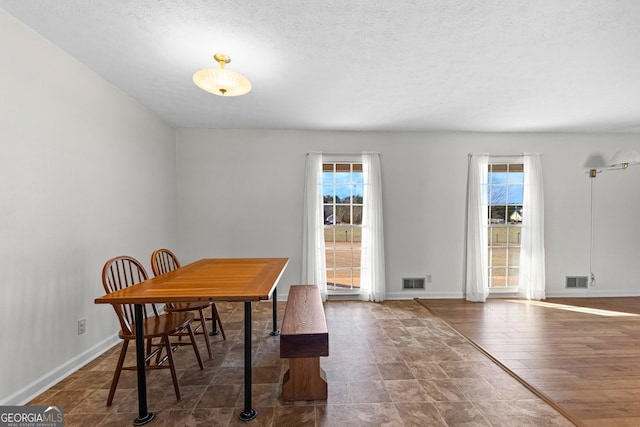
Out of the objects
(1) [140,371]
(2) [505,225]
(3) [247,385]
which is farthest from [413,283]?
(1) [140,371]

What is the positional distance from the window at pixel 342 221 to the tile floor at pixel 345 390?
4.57 feet

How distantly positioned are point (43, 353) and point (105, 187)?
56.4 inches

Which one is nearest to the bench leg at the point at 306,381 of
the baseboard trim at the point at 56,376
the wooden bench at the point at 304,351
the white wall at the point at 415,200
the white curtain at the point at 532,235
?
the wooden bench at the point at 304,351

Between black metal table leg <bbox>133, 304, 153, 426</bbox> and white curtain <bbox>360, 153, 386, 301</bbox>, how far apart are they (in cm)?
299

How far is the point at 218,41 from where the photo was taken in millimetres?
1959

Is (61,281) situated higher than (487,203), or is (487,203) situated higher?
(487,203)

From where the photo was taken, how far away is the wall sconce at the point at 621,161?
372 cm

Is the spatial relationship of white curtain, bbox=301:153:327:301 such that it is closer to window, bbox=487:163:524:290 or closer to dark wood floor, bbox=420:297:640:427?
dark wood floor, bbox=420:297:640:427

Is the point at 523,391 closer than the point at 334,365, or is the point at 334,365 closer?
the point at 523,391

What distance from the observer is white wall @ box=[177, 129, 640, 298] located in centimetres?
407

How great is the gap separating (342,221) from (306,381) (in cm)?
261

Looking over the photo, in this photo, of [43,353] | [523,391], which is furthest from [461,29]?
[43,353]

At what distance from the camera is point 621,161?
3793 millimetres

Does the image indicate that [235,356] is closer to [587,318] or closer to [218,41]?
[218,41]
